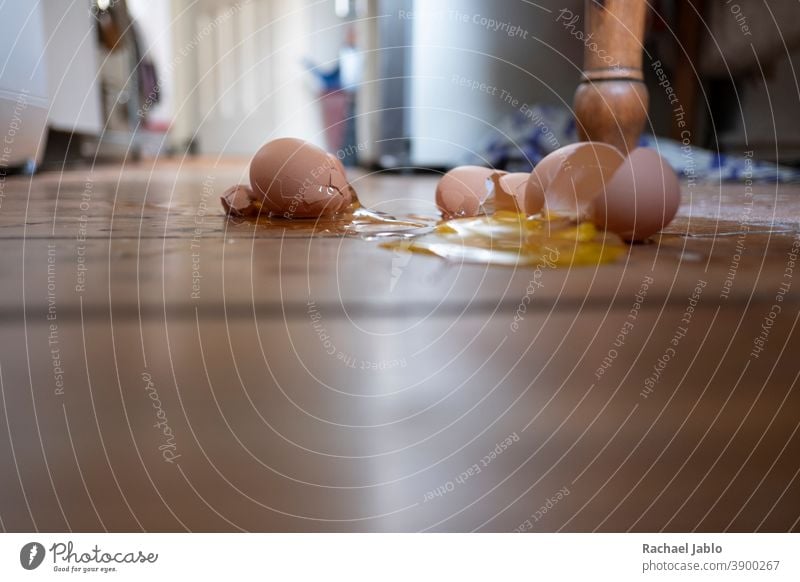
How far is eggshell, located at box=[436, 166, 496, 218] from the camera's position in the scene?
1.48ft

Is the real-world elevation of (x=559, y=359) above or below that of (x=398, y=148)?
below

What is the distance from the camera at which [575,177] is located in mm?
369

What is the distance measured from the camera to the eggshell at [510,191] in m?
0.42

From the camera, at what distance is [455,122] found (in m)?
1.32

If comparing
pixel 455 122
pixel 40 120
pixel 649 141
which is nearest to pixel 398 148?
pixel 455 122

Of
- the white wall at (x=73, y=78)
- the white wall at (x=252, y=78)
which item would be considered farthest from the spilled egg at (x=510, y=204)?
the white wall at (x=252, y=78)

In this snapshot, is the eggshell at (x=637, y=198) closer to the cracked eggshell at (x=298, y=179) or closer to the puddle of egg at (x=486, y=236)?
the puddle of egg at (x=486, y=236)

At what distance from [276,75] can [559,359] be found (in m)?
2.30

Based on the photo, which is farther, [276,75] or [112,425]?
[276,75]

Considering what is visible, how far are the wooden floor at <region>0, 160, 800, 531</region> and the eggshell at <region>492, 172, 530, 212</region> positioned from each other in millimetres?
175

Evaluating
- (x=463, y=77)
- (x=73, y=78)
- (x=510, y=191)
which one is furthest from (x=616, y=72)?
(x=73, y=78)

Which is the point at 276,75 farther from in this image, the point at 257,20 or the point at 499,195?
the point at 499,195
